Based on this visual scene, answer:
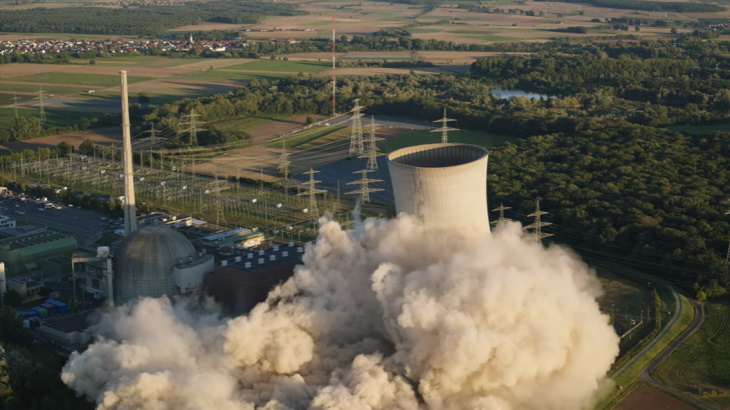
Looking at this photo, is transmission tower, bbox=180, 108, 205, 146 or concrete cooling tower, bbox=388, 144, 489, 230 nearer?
concrete cooling tower, bbox=388, 144, 489, 230

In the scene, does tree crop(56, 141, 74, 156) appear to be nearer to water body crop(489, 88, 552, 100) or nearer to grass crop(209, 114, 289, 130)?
grass crop(209, 114, 289, 130)

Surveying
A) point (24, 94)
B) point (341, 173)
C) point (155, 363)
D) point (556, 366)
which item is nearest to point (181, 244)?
point (155, 363)

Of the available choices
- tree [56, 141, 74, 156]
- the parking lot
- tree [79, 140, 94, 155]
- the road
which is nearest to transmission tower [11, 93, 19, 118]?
tree [56, 141, 74, 156]

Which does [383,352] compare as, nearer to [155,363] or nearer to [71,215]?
[155,363]

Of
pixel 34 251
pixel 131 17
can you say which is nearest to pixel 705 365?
pixel 34 251

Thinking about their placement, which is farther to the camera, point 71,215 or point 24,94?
point 24,94

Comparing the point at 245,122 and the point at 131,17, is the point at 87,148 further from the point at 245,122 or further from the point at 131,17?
the point at 131,17
